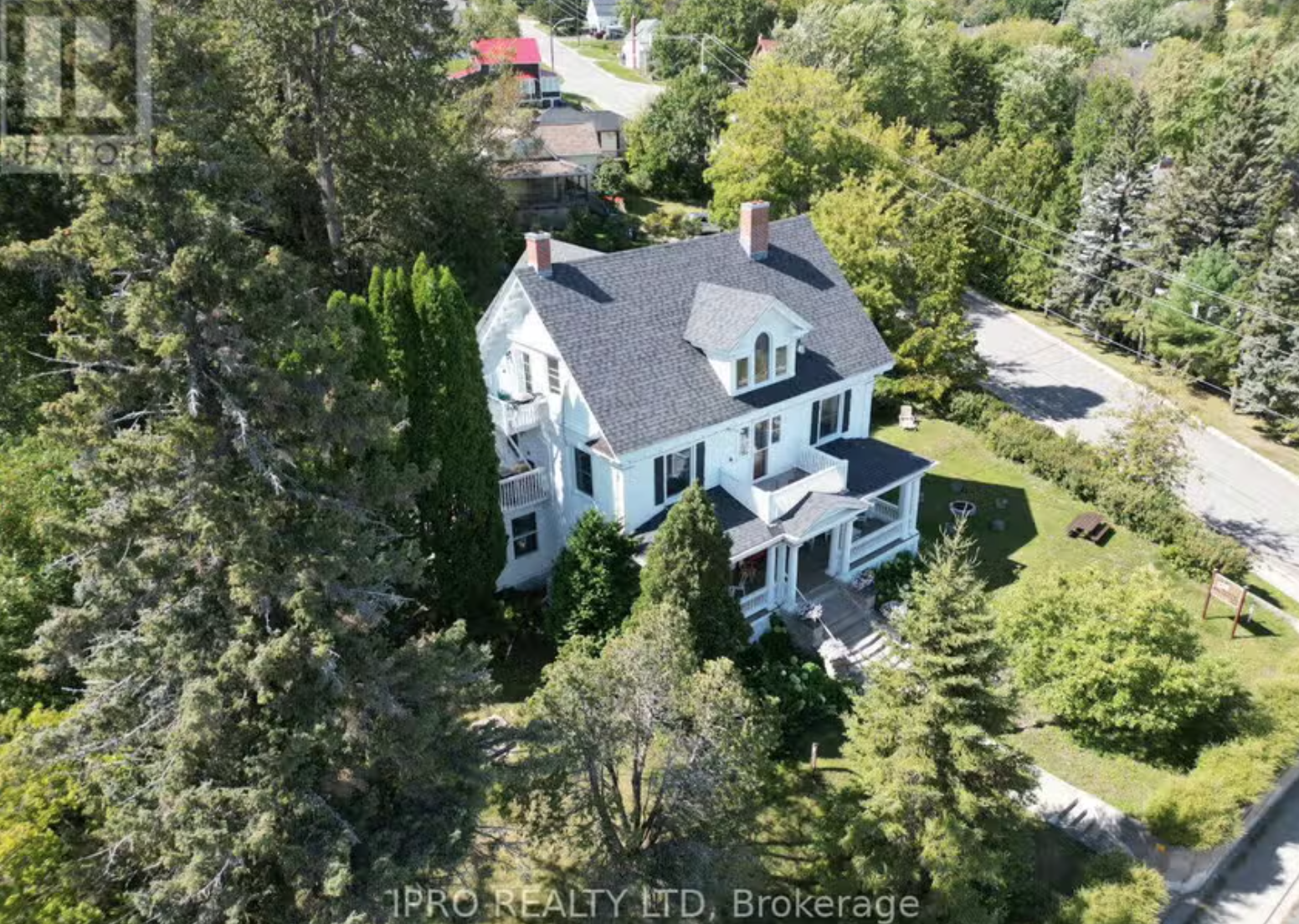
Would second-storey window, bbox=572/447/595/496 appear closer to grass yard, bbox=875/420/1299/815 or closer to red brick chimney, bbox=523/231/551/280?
red brick chimney, bbox=523/231/551/280

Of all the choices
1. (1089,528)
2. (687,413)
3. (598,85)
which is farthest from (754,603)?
(598,85)

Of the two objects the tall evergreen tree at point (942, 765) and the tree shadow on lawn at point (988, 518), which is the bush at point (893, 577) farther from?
the tall evergreen tree at point (942, 765)

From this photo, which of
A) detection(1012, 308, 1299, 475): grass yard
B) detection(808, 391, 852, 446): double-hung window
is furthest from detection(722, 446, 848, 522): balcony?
detection(1012, 308, 1299, 475): grass yard

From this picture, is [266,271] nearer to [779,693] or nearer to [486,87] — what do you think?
[779,693]

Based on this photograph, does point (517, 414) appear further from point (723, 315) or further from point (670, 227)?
point (670, 227)

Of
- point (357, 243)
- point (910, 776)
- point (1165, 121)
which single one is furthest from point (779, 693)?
point (1165, 121)
